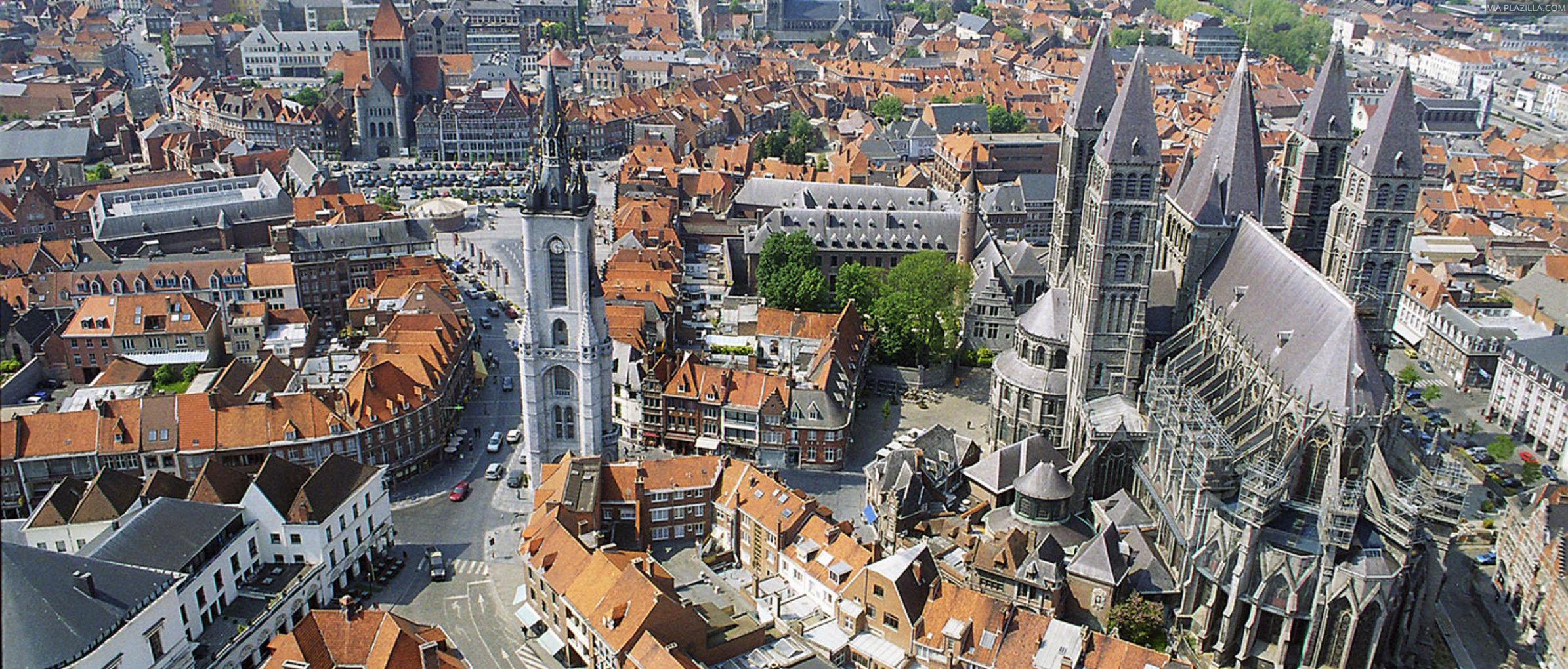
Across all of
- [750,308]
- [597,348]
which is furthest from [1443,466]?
[750,308]

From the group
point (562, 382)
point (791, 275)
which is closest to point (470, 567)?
point (562, 382)

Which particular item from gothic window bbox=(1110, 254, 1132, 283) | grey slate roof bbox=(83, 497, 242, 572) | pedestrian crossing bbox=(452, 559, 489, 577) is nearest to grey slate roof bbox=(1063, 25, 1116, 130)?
gothic window bbox=(1110, 254, 1132, 283)

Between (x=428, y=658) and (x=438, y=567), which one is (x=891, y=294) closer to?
(x=438, y=567)

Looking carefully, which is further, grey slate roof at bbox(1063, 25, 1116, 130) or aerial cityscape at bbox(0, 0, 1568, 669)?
grey slate roof at bbox(1063, 25, 1116, 130)

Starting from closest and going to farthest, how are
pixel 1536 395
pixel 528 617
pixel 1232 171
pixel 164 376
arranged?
pixel 528 617, pixel 1232 171, pixel 1536 395, pixel 164 376

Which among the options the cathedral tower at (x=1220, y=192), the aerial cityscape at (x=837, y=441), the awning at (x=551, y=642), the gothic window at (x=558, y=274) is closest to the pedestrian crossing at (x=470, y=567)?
the aerial cityscape at (x=837, y=441)

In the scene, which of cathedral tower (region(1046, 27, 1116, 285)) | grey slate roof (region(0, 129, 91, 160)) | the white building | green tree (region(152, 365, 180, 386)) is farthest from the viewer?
grey slate roof (region(0, 129, 91, 160))

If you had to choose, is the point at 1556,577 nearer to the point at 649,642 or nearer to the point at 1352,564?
the point at 1352,564

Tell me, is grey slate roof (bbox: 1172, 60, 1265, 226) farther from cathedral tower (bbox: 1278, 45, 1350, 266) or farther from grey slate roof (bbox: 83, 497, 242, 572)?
grey slate roof (bbox: 83, 497, 242, 572)
